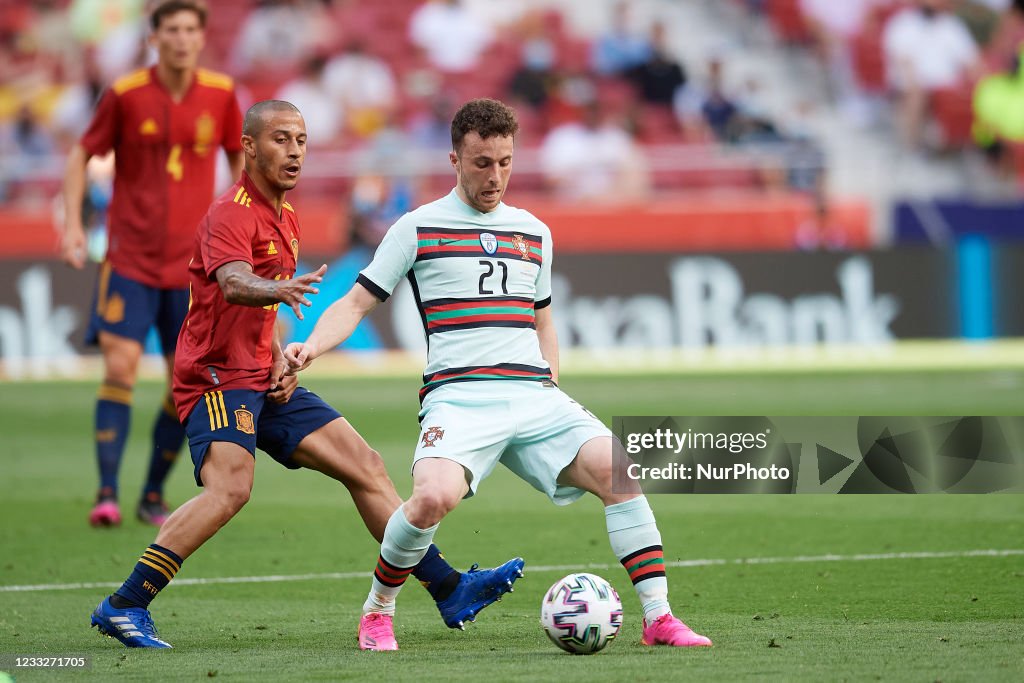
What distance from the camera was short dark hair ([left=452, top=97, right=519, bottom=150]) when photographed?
18.8ft

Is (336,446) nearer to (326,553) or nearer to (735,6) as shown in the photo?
(326,553)

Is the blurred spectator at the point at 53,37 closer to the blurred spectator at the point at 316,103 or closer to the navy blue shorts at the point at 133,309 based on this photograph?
the blurred spectator at the point at 316,103

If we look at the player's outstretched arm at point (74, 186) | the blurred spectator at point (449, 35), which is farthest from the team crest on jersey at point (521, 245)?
the blurred spectator at point (449, 35)

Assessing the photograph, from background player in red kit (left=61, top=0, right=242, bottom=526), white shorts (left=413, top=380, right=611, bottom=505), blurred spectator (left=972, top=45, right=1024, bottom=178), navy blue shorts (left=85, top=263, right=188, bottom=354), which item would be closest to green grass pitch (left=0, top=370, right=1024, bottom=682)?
background player in red kit (left=61, top=0, right=242, bottom=526)

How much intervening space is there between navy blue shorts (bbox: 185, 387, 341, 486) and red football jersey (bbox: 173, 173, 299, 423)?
0.06 metres

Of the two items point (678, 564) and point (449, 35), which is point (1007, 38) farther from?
point (678, 564)

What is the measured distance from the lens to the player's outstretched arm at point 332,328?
556cm

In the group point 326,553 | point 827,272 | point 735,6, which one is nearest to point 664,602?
point 326,553

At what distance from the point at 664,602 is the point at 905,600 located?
138 centimetres

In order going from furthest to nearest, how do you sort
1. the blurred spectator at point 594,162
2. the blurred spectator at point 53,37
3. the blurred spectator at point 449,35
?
the blurred spectator at point 53,37, the blurred spectator at point 449,35, the blurred spectator at point 594,162

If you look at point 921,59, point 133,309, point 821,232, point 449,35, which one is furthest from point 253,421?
point 921,59

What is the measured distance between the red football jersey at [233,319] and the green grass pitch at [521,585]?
3.16 feet

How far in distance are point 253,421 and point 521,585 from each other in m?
1.73

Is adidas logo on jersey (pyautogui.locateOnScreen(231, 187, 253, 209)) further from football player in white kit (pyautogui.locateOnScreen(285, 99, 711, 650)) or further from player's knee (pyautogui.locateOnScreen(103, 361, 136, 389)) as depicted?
player's knee (pyautogui.locateOnScreen(103, 361, 136, 389))
